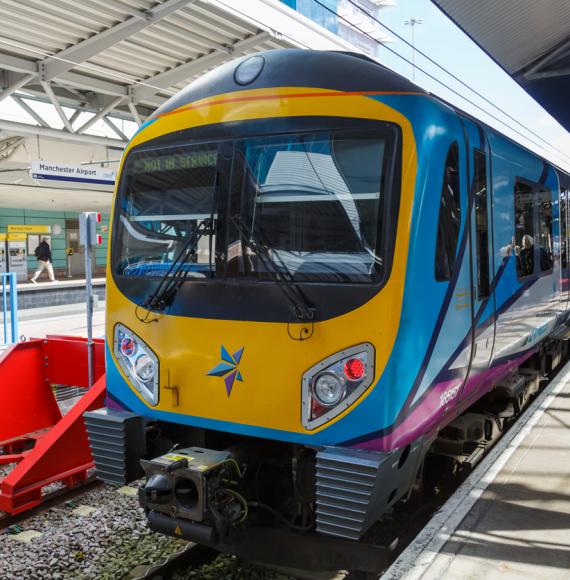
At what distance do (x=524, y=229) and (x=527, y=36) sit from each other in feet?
19.6

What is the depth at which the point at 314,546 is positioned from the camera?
3.39 m

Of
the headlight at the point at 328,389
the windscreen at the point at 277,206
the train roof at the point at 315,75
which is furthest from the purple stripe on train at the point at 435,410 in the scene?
the train roof at the point at 315,75

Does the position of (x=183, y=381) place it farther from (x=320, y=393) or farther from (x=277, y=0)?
(x=277, y=0)

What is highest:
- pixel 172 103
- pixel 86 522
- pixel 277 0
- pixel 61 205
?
pixel 277 0

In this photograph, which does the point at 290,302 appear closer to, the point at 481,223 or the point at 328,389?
the point at 328,389

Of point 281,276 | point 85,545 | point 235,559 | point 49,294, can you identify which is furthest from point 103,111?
point 235,559

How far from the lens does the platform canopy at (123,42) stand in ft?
31.7

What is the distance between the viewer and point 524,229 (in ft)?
18.1

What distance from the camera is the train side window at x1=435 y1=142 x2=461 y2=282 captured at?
352 cm

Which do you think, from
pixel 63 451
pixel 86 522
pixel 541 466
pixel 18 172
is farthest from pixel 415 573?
pixel 18 172

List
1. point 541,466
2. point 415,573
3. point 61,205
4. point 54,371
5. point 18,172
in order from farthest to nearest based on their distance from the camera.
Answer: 1. point 61,205
2. point 18,172
3. point 54,371
4. point 541,466
5. point 415,573

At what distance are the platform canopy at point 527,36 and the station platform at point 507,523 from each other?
585cm

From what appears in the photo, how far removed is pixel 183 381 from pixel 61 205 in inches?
955

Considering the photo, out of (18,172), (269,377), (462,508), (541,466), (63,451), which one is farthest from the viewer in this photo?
(18,172)
